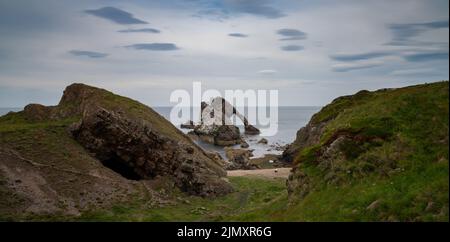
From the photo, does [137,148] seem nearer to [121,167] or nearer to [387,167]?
[121,167]

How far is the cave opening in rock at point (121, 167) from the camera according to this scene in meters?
62.8

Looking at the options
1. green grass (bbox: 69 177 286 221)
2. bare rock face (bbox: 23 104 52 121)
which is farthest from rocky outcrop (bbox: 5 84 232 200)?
bare rock face (bbox: 23 104 52 121)

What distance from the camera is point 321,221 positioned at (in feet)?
84.0

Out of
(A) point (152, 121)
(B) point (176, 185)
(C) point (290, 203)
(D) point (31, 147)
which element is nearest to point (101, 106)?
(A) point (152, 121)

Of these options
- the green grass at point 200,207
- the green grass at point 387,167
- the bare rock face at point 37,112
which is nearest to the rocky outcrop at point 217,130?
the bare rock face at point 37,112

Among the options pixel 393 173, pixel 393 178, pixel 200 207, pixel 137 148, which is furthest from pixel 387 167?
pixel 137 148

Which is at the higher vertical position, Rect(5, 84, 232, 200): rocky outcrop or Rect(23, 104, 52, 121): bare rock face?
Rect(23, 104, 52, 121): bare rock face

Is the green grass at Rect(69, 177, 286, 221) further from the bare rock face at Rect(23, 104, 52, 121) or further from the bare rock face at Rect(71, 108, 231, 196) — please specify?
the bare rock face at Rect(23, 104, 52, 121)

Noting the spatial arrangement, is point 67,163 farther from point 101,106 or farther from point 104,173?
point 101,106

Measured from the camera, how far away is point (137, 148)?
62000mm

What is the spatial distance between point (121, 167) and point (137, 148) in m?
4.88

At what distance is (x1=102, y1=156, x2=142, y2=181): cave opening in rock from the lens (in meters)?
62.8

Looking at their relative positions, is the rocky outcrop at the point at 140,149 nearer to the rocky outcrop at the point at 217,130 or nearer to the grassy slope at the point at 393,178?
the grassy slope at the point at 393,178

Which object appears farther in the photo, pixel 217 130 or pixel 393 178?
pixel 217 130
